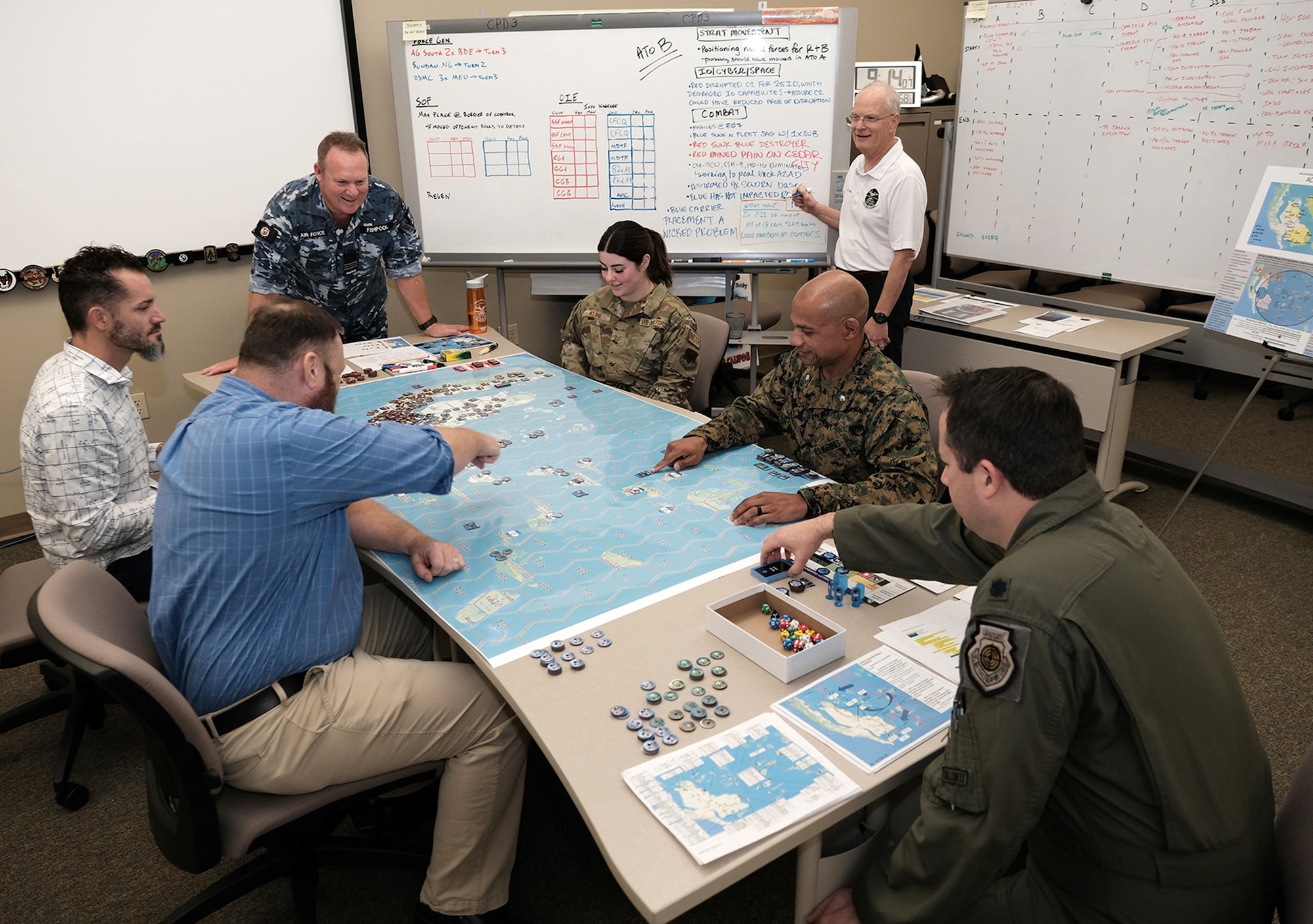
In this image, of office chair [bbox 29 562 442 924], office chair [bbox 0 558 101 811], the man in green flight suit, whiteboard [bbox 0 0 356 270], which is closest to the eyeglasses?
whiteboard [bbox 0 0 356 270]

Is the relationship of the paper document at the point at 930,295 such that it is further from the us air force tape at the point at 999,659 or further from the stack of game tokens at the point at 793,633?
the us air force tape at the point at 999,659

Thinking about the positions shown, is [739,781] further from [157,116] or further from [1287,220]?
[157,116]

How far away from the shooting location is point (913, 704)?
1427 mm

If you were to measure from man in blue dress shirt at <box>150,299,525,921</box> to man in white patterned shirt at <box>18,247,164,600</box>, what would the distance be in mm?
715

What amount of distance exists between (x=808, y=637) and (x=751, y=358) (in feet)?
9.52

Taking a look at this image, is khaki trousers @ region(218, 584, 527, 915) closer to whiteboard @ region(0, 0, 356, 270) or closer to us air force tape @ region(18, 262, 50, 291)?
us air force tape @ region(18, 262, 50, 291)

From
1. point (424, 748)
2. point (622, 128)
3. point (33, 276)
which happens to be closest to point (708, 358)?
point (622, 128)

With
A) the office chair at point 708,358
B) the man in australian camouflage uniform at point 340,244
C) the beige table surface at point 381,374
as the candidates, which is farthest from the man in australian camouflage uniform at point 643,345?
the man in australian camouflage uniform at point 340,244

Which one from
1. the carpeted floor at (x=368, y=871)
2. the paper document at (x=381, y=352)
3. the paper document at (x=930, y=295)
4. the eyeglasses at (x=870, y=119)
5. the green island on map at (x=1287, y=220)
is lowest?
the carpeted floor at (x=368, y=871)

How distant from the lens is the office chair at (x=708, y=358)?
327cm

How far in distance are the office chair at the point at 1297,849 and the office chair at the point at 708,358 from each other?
2182mm

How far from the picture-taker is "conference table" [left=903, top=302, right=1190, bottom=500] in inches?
138

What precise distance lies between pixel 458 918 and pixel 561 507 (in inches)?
35.5

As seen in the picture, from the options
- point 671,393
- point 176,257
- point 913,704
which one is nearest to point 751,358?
point 671,393
